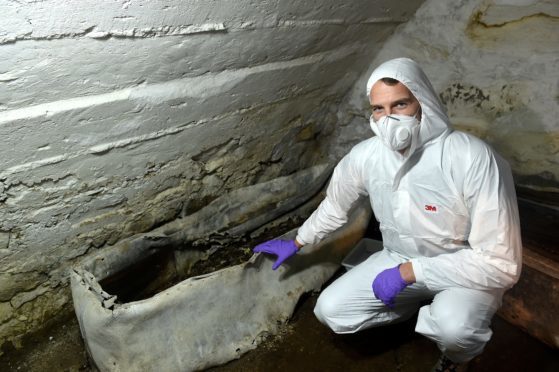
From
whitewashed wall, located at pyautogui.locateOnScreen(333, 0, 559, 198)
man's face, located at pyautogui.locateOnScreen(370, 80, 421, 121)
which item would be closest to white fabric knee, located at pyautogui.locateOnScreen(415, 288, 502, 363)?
man's face, located at pyautogui.locateOnScreen(370, 80, 421, 121)

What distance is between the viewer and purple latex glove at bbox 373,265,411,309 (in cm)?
171

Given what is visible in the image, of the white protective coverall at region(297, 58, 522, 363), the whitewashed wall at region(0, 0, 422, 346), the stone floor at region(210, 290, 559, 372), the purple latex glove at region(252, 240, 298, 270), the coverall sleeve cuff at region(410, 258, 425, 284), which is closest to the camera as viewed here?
the whitewashed wall at region(0, 0, 422, 346)

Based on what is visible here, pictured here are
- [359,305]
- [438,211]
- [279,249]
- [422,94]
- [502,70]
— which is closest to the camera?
[422,94]

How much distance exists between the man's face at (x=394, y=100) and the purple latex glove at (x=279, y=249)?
81cm

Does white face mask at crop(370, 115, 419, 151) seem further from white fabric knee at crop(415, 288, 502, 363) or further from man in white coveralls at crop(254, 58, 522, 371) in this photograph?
white fabric knee at crop(415, 288, 502, 363)

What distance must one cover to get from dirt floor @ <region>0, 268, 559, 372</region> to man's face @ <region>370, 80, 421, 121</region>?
1.12m

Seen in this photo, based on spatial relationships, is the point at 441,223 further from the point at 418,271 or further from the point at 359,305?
the point at 359,305

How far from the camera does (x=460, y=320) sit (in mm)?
1596

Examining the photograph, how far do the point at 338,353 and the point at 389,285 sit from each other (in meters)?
0.53

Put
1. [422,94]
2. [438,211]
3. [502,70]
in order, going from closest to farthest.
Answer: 1. [422,94]
2. [438,211]
3. [502,70]

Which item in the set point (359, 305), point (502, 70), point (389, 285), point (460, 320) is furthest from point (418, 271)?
point (502, 70)

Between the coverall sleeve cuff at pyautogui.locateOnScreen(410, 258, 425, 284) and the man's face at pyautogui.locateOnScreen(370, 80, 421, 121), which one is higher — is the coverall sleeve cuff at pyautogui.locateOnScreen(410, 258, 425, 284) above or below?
below

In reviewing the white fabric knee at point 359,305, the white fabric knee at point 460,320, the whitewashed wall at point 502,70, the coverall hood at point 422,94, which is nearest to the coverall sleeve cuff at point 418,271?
the white fabric knee at point 460,320

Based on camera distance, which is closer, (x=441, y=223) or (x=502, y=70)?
(x=441, y=223)
